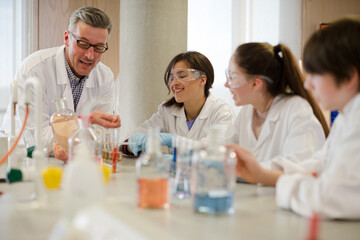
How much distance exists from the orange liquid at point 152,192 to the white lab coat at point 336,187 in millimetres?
362

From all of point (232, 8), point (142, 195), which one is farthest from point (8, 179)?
point (232, 8)

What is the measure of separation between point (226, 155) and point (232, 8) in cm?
475

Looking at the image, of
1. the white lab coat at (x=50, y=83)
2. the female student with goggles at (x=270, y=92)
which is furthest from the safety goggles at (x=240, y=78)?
the white lab coat at (x=50, y=83)

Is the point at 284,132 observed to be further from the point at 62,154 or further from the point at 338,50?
the point at 62,154

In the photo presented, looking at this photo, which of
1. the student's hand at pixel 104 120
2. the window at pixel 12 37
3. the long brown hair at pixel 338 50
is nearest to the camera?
the long brown hair at pixel 338 50

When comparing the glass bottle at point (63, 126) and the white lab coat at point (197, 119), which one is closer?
the glass bottle at point (63, 126)

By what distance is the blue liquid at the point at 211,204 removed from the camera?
1.17 metres

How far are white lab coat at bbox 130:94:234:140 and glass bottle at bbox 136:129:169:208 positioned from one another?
1765 millimetres

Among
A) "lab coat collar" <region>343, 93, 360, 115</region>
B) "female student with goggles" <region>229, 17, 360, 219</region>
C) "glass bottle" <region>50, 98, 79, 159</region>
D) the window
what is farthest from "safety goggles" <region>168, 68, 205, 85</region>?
the window

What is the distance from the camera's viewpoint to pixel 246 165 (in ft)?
5.22

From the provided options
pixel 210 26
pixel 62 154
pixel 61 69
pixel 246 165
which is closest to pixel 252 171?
pixel 246 165

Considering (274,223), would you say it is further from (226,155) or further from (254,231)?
(226,155)

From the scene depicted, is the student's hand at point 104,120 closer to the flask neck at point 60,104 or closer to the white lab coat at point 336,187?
the flask neck at point 60,104

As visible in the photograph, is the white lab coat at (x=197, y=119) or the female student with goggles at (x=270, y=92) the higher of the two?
the female student with goggles at (x=270, y=92)
